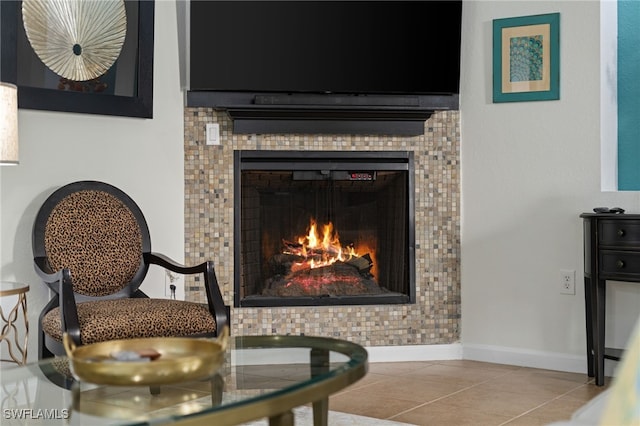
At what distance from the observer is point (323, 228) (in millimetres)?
4477

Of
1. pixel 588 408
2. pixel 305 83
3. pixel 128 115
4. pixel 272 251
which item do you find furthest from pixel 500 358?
pixel 588 408

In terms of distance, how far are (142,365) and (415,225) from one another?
281cm

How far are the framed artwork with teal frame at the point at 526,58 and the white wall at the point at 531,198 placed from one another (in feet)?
0.13

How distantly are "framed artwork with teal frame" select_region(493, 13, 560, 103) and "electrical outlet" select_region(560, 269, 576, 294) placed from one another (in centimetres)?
89

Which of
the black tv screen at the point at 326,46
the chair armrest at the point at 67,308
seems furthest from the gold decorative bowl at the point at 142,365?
the black tv screen at the point at 326,46

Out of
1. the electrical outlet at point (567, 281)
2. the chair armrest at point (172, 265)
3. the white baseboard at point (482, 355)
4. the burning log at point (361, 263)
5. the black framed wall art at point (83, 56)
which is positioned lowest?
the white baseboard at point (482, 355)

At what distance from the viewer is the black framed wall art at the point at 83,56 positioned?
364cm

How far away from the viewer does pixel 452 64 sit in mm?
4383

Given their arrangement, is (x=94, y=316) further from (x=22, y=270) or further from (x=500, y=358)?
(x=500, y=358)

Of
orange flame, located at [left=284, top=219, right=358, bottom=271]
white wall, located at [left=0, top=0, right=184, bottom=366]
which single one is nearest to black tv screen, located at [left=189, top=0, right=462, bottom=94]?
white wall, located at [left=0, top=0, right=184, bottom=366]

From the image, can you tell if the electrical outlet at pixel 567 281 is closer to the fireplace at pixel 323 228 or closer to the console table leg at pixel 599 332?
the console table leg at pixel 599 332

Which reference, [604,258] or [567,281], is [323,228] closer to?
[567,281]

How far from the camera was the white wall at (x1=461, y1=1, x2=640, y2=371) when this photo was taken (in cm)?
414

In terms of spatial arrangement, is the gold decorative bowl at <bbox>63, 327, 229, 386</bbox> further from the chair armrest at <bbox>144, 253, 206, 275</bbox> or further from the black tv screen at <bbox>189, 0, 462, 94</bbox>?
the black tv screen at <bbox>189, 0, 462, 94</bbox>
